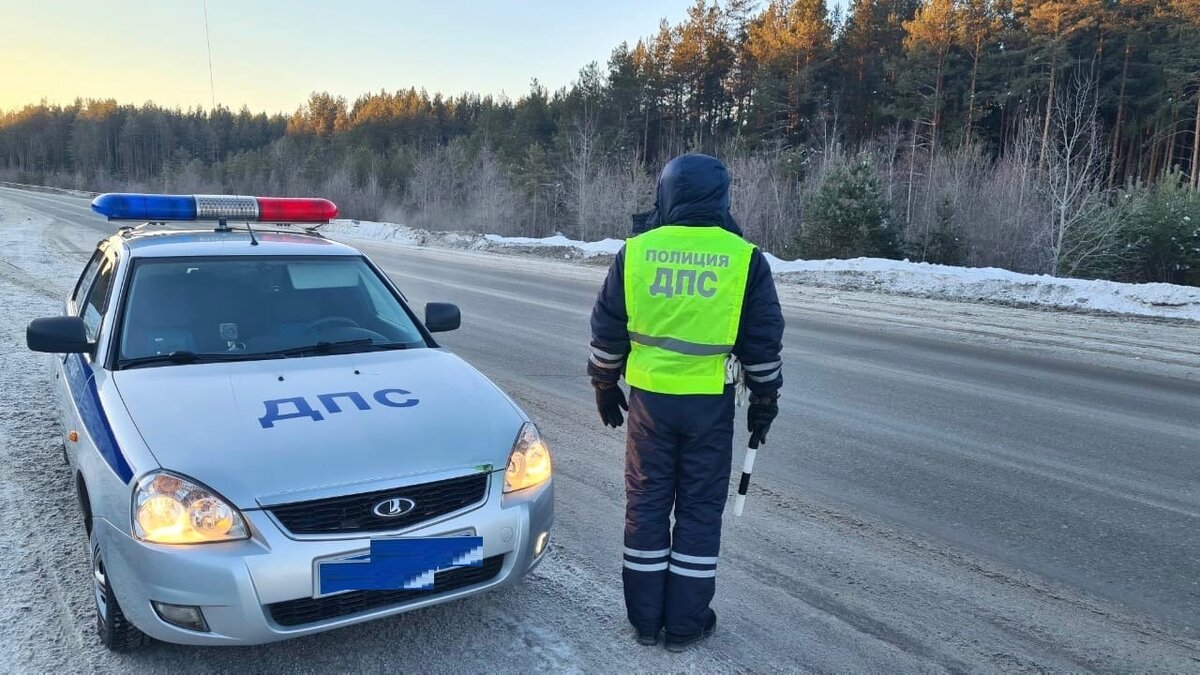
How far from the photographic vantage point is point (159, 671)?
2768 mm

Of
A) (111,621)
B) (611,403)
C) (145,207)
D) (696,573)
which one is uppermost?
(145,207)

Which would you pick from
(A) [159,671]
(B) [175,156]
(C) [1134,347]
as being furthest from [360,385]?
(B) [175,156]

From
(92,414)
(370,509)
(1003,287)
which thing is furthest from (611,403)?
(1003,287)

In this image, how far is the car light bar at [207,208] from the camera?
174 inches

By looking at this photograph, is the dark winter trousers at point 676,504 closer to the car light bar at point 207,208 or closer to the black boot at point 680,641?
the black boot at point 680,641

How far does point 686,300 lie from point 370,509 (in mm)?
1394

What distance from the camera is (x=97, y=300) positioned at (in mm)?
→ 4211

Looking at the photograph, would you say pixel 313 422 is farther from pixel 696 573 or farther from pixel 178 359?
pixel 696 573

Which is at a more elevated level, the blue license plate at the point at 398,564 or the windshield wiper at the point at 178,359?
the windshield wiper at the point at 178,359

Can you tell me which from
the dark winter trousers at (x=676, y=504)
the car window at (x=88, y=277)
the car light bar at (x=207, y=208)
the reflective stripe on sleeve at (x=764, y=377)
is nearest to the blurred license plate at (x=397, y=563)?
the dark winter trousers at (x=676, y=504)

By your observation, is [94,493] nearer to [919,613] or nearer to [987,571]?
[919,613]

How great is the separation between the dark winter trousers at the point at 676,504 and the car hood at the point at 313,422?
588mm

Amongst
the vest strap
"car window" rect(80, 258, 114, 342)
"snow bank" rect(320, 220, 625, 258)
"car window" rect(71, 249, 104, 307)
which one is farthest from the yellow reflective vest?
"snow bank" rect(320, 220, 625, 258)

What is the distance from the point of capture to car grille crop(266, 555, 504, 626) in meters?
2.54
